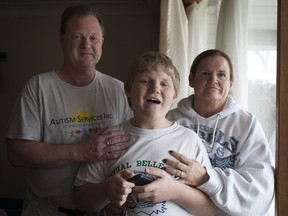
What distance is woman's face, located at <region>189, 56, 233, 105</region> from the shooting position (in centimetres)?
119

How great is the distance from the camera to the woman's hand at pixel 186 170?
1005 millimetres

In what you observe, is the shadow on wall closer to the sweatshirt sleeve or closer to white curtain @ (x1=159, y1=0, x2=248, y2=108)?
white curtain @ (x1=159, y1=0, x2=248, y2=108)

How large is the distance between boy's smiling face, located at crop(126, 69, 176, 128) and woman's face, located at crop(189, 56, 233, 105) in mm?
153

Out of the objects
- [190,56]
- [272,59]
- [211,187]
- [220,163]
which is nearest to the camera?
[211,187]

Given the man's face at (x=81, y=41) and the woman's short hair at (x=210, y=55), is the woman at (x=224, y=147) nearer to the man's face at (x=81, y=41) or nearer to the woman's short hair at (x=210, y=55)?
the woman's short hair at (x=210, y=55)

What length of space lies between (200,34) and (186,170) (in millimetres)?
1109

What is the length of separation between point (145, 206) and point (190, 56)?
3.79 feet

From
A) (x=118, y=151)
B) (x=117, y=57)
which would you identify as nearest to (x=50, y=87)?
(x=118, y=151)

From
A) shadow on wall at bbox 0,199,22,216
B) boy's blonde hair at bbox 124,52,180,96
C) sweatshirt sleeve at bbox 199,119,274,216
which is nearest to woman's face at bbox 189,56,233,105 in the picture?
boy's blonde hair at bbox 124,52,180,96

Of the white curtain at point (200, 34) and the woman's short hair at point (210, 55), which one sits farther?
the white curtain at point (200, 34)

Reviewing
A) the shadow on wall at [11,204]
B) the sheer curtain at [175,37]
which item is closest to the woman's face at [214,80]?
the sheer curtain at [175,37]

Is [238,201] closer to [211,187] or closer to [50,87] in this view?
[211,187]

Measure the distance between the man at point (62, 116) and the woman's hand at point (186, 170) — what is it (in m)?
0.34

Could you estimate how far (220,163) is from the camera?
1126mm
